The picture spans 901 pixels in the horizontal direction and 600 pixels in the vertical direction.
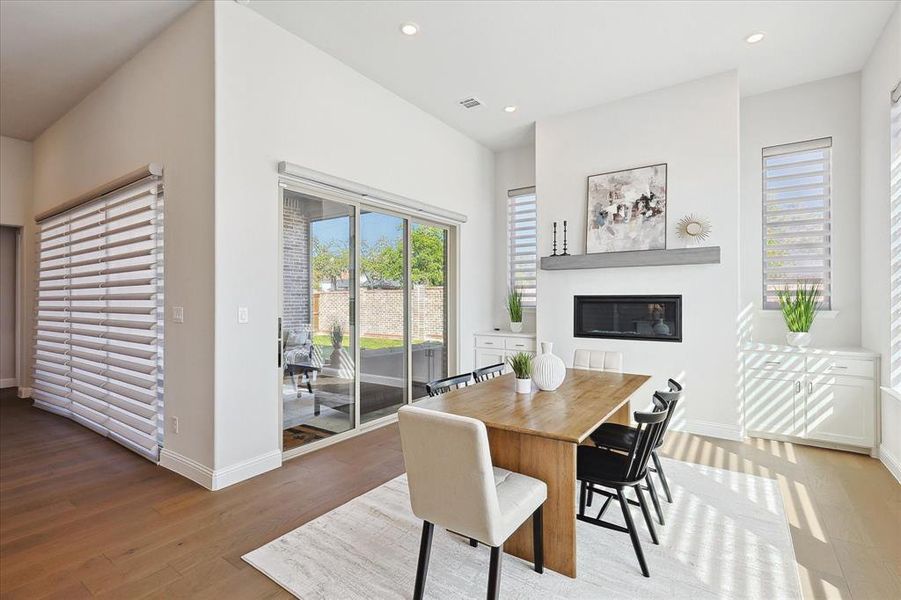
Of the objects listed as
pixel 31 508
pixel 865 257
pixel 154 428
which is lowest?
pixel 31 508

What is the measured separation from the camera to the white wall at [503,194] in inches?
230

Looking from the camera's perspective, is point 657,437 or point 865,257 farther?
point 865,257

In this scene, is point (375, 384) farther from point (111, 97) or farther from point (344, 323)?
point (111, 97)

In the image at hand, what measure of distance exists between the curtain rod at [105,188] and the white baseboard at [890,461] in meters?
5.83

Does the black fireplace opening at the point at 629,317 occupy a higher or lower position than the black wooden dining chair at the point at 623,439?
higher

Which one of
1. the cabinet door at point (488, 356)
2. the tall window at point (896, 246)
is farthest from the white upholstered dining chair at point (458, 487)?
the cabinet door at point (488, 356)

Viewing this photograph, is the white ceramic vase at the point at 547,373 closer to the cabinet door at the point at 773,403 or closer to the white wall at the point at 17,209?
the cabinet door at the point at 773,403

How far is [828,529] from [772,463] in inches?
41.8

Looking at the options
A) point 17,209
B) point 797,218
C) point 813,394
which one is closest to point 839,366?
point 813,394

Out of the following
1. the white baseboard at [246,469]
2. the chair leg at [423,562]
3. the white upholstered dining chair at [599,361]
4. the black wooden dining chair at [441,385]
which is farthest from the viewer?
the white upholstered dining chair at [599,361]

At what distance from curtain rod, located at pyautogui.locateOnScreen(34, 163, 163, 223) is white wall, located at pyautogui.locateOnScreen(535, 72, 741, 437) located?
12.7 feet

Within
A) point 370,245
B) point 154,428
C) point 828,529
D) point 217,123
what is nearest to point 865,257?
point 828,529

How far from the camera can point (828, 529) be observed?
93.5 inches

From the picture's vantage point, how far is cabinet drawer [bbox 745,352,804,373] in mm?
3754
